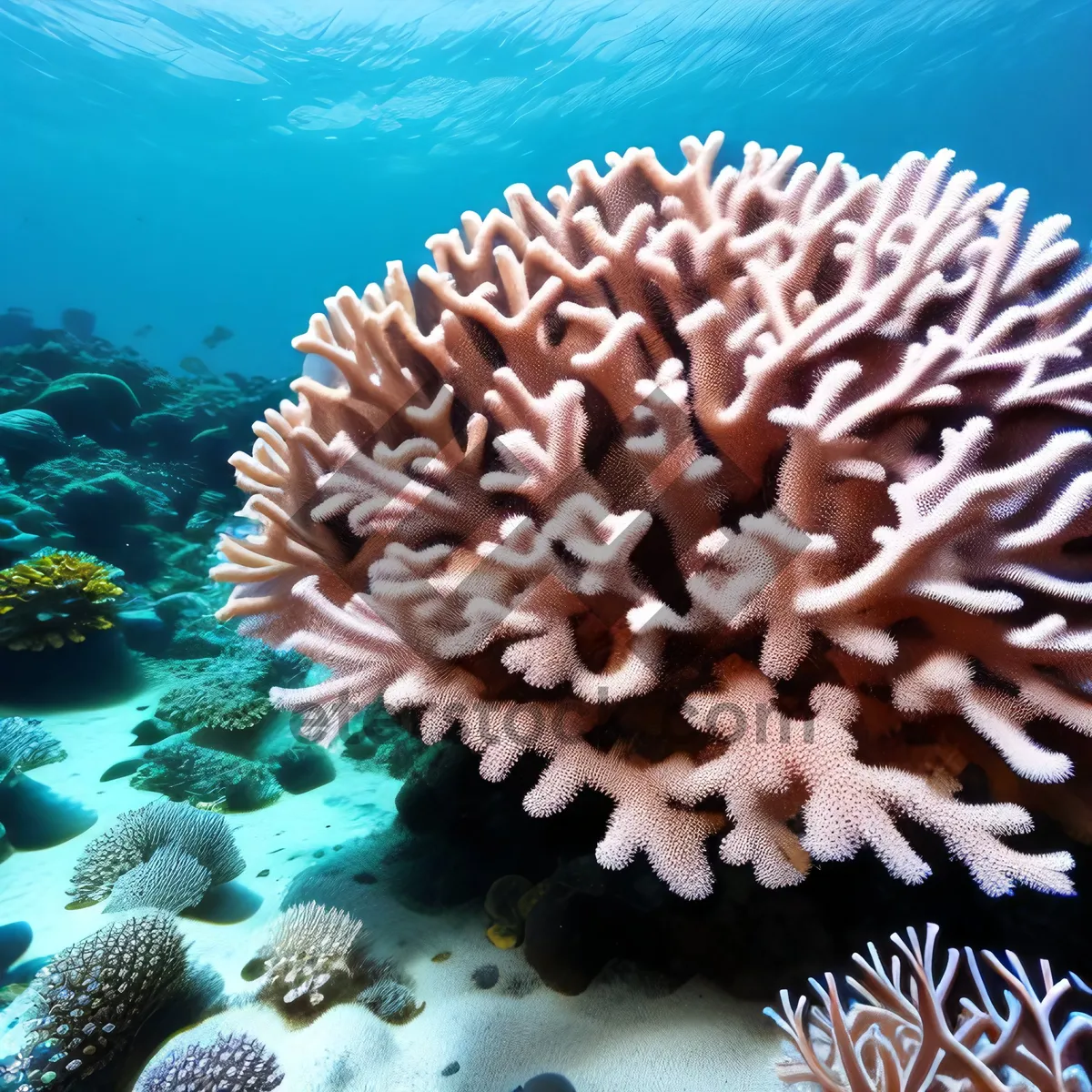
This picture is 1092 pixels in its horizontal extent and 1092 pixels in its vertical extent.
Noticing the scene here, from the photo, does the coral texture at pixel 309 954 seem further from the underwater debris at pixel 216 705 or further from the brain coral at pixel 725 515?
the underwater debris at pixel 216 705

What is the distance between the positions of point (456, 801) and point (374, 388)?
171cm

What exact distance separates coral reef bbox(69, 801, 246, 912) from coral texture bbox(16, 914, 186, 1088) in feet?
1.13

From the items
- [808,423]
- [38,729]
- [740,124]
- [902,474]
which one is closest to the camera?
[808,423]

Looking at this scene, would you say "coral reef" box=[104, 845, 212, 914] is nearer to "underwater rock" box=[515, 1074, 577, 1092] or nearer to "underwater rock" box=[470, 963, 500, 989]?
"underwater rock" box=[470, 963, 500, 989]

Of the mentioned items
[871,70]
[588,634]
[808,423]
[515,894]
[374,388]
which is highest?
[871,70]

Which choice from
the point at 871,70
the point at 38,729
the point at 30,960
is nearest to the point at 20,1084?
the point at 30,960

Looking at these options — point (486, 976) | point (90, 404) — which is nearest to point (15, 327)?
point (90, 404)

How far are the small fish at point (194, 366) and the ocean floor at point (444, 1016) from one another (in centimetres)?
2051

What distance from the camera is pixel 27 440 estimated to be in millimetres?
9578

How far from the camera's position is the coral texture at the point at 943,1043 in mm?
1295

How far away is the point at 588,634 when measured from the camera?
5.94 feet

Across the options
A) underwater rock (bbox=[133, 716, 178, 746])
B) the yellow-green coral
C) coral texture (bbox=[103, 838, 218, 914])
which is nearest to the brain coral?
coral texture (bbox=[103, 838, 218, 914])

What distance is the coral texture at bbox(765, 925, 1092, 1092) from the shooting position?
4.25 feet

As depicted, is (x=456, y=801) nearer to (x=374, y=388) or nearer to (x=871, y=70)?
(x=374, y=388)
